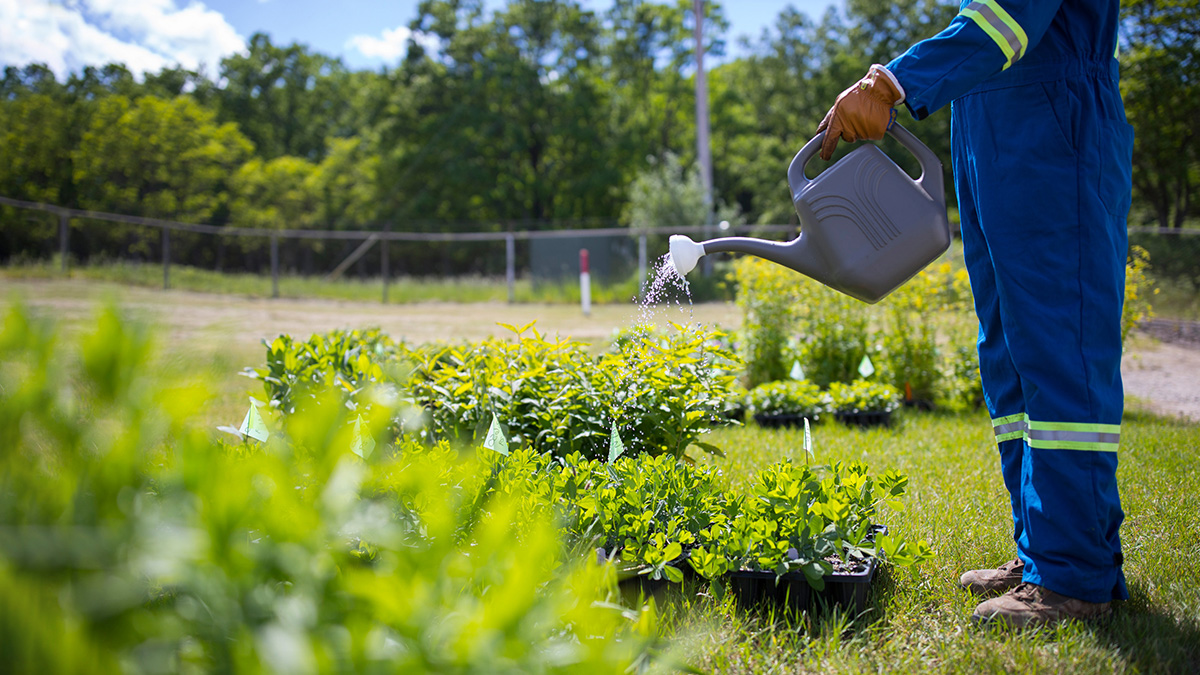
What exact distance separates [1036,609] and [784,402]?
2.64 meters

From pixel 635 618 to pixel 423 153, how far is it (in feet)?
107

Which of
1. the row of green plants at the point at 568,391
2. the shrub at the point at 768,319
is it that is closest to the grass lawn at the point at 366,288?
the shrub at the point at 768,319

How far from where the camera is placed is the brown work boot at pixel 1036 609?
5.66 feet

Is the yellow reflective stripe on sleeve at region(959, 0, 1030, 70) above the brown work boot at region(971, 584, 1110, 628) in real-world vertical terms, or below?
above

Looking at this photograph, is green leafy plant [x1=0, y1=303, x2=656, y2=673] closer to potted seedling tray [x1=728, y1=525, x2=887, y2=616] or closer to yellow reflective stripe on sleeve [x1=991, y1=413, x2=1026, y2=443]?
potted seedling tray [x1=728, y1=525, x2=887, y2=616]

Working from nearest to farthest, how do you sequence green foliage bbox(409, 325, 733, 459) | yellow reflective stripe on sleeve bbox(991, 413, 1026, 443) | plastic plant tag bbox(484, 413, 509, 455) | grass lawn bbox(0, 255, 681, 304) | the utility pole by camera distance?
yellow reflective stripe on sleeve bbox(991, 413, 1026, 443) → plastic plant tag bbox(484, 413, 509, 455) → green foliage bbox(409, 325, 733, 459) → grass lawn bbox(0, 255, 681, 304) → the utility pole

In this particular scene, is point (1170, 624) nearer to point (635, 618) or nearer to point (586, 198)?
point (635, 618)

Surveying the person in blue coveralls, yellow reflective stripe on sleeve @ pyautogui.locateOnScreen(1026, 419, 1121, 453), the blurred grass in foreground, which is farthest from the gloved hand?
the blurred grass in foreground

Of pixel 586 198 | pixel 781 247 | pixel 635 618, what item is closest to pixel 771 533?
pixel 781 247

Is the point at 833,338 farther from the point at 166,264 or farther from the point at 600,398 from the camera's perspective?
the point at 166,264

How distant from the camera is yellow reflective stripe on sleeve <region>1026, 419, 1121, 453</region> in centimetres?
172

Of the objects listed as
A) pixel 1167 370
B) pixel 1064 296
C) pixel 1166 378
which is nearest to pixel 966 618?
pixel 1064 296

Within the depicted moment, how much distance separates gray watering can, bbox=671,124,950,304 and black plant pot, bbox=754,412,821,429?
8.07 feet

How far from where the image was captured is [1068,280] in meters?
1.73
